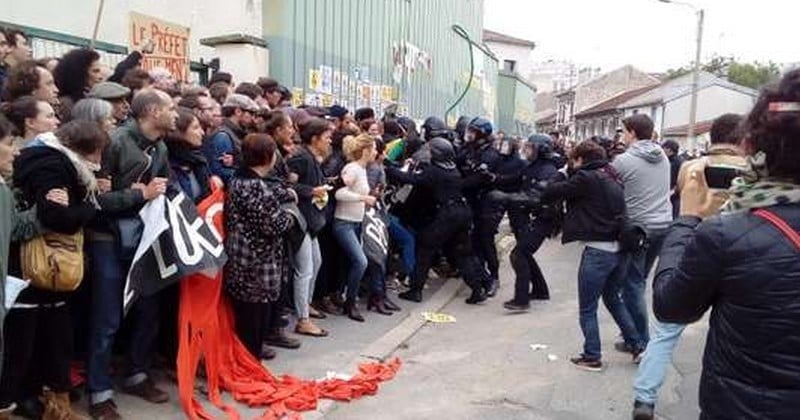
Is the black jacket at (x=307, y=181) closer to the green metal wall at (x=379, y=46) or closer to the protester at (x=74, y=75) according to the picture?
the protester at (x=74, y=75)

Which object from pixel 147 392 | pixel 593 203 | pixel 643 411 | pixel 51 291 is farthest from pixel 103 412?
pixel 593 203

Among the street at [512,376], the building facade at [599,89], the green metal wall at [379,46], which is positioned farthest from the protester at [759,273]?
the building facade at [599,89]

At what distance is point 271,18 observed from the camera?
32.8 feet

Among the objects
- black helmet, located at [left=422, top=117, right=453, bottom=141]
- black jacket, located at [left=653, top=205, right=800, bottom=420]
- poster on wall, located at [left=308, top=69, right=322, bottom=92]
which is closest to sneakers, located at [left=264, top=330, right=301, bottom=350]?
black helmet, located at [left=422, top=117, right=453, bottom=141]

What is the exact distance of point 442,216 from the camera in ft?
25.2

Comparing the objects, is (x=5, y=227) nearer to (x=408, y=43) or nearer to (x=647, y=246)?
(x=647, y=246)

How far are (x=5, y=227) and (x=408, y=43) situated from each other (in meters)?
13.9

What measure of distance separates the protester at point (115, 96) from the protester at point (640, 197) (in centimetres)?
374

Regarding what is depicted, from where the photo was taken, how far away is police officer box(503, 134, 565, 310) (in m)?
7.80

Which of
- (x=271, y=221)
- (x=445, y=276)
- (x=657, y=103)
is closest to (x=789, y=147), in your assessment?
(x=271, y=221)

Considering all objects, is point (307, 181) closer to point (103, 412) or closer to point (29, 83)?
point (29, 83)

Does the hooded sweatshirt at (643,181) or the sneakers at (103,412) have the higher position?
the hooded sweatshirt at (643,181)

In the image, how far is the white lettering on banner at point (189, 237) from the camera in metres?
4.34

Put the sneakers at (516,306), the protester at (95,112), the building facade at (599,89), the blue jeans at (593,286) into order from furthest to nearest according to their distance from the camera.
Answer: the building facade at (599,89) < the sneakers at (516,306) < the blue jeans at (593,286) < the protester at (95,112)
